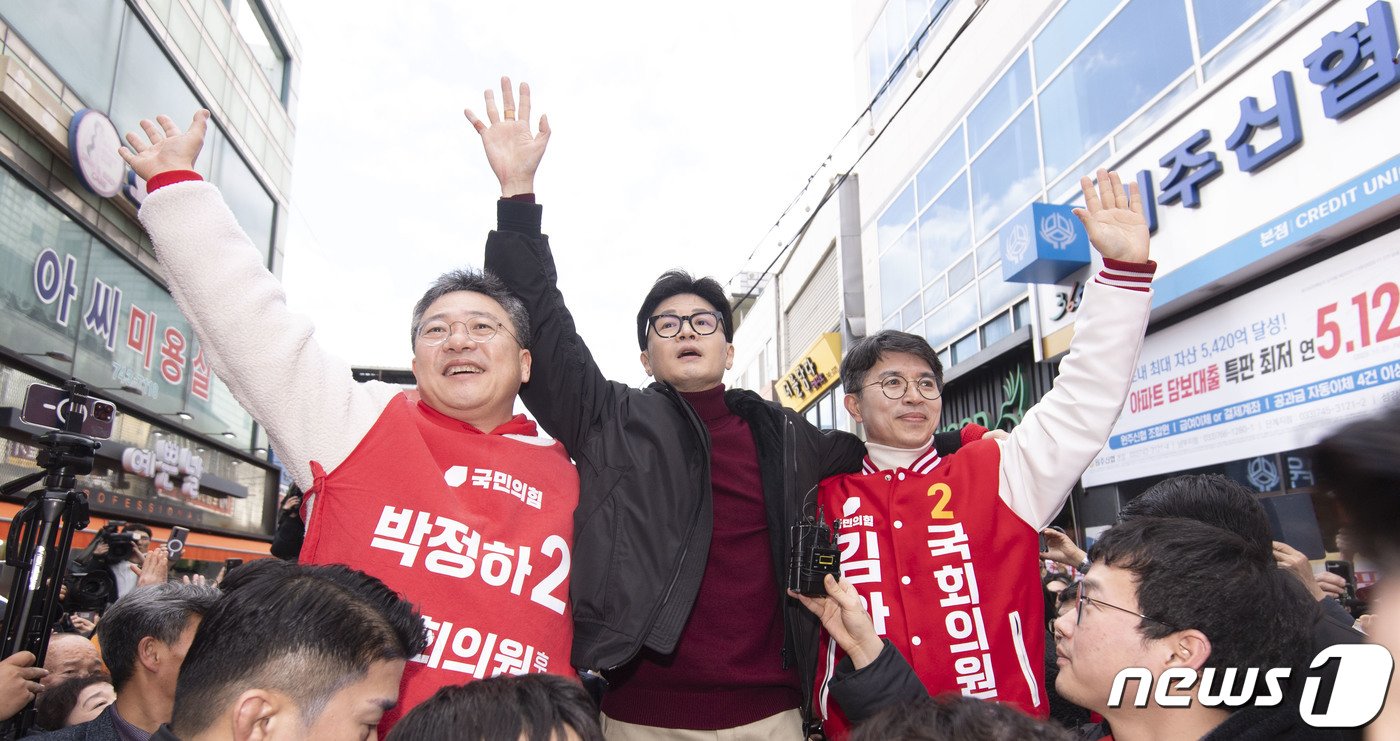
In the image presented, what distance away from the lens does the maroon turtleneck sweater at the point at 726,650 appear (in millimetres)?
2344

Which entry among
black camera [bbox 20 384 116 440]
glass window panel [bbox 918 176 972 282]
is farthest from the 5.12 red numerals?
black camera [bbox 20 384 116 440]

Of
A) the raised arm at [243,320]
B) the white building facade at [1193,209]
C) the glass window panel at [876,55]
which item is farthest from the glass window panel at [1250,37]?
the glass window panel at [876,55]

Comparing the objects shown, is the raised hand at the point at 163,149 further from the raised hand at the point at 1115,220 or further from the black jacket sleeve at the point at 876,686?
the raised hand at the point at 1115,220

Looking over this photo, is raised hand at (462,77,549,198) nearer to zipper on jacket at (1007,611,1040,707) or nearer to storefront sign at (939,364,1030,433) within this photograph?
zipper on jacket at (1007,611,1040,707)

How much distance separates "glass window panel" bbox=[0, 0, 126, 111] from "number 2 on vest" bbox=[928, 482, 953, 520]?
1120 centimetres

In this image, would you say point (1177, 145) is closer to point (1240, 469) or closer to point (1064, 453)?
point (1240, 469)

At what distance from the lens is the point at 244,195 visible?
17531 mm

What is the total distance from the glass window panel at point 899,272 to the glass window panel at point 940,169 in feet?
2.16

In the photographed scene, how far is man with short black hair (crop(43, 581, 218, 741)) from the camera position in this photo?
3.26m

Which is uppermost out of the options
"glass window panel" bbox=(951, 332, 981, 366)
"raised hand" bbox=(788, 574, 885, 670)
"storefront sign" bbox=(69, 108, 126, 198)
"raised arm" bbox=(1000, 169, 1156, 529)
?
"storefront sign" bbox=(69, 108, 126, 198)

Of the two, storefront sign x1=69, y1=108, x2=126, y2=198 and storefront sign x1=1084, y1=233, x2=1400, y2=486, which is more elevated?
storefront sign x1=69, y1=108, x2=126, y2=198

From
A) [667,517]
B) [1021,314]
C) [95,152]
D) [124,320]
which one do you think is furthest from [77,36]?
[667,517]

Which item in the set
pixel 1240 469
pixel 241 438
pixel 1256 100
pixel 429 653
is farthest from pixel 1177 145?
pixel 241 438

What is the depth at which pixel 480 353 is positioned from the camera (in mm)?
2340
